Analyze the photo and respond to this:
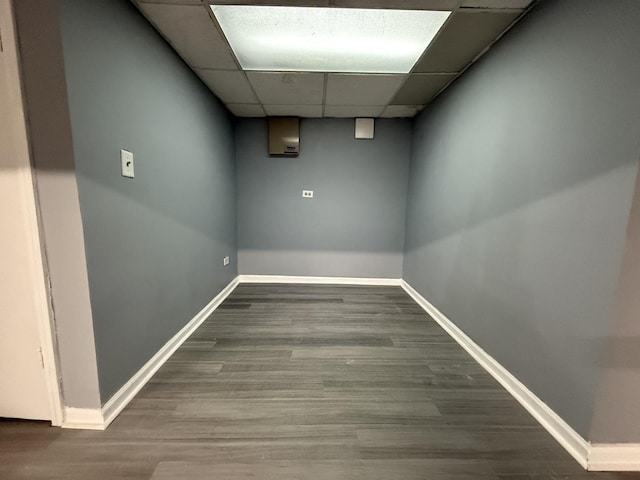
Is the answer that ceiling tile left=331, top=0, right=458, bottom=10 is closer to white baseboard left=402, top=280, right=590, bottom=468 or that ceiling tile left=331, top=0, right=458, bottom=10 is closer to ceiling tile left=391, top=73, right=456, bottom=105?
ceiling tile left=391, top=73, right=456, bottom=105

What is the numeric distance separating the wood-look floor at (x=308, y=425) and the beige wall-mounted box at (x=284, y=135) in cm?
250

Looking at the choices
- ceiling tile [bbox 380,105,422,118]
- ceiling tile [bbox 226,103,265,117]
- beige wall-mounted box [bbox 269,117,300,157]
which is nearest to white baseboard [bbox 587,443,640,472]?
ceiling tile [bbox 380,105,422,118]

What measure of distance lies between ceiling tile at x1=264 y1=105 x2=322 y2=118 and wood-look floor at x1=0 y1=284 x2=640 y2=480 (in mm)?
2636

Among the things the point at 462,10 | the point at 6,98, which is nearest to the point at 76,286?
the point at 6,98

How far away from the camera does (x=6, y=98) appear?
1.13m

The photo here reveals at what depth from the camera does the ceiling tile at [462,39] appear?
1640 millimetres

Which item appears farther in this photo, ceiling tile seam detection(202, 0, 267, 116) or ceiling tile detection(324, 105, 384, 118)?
ceiling tile detection(324, 105, 384, 118)

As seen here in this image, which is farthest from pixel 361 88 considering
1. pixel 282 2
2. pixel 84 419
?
pixel 84 419

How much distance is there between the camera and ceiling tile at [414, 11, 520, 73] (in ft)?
5.38

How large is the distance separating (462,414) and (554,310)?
2.43ft

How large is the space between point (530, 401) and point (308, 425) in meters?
1.26

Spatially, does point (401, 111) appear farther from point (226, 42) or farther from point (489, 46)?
point (226, 42)

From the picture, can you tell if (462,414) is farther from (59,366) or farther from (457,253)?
(59,366)

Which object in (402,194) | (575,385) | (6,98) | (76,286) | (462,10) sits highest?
(462,10)
